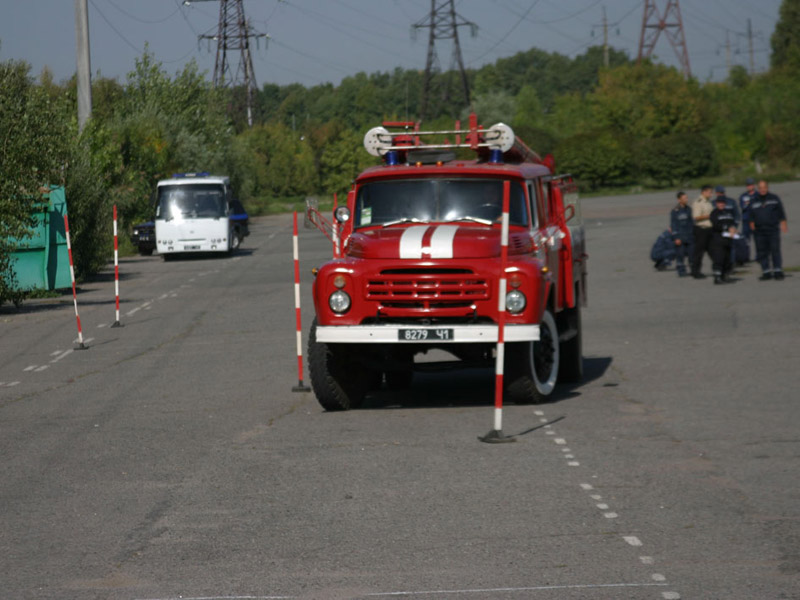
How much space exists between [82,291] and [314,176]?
70.3 meters

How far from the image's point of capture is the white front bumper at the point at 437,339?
10859 mm

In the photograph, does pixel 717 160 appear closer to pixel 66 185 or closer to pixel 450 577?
pixel 66 185

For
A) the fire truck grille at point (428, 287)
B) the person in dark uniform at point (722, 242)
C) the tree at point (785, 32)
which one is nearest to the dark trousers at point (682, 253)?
the person in dark uniform at point (722, 242)

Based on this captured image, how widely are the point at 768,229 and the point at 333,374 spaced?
51.8 feet

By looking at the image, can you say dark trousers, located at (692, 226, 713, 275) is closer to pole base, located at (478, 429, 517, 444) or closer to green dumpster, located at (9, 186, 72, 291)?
green dumpster, located at (9, 186, 72, 291)

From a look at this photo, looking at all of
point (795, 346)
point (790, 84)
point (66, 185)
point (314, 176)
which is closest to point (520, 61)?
point (790, 84)

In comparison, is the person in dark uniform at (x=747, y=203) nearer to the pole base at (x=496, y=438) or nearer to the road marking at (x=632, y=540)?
the pole base at (x=496, y=438)

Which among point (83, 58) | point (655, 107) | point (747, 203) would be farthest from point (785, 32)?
point (747, 203)

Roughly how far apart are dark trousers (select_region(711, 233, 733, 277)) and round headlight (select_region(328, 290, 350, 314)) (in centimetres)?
1536

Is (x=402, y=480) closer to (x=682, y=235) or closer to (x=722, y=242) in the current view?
(x=722, y=242)

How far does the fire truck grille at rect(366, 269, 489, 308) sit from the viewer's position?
11.0 meters

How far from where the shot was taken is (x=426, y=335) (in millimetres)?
10914

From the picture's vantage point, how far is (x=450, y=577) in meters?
6.01

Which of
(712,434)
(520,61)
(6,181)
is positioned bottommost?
(712,434)
